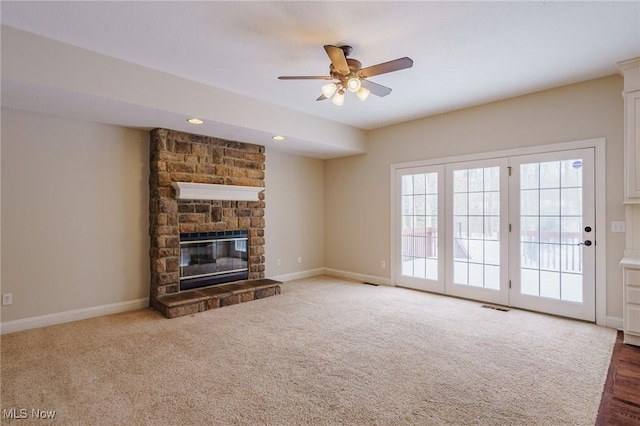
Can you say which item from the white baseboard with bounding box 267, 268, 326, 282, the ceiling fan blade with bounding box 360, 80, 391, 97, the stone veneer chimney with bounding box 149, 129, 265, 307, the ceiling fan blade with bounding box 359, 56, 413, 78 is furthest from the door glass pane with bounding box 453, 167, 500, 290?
the stone veneer chimney with bounding box 149, 129, 265, 307

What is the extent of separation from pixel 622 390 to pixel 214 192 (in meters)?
4.77

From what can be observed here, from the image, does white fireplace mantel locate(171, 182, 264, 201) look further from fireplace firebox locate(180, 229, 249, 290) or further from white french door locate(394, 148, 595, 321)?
white french door locate(394, 148, 595, 321)

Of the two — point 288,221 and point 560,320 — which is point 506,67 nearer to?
point 560,320

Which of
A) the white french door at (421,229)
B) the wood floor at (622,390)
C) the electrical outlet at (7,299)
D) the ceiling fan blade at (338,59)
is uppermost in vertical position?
the ceiling fan blade at (338,59)

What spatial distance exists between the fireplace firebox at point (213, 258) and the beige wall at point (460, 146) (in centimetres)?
207

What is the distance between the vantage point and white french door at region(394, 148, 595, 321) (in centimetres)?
391

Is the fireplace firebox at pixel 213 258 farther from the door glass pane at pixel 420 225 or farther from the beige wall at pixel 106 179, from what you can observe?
the door glass pane at pixel 420 225

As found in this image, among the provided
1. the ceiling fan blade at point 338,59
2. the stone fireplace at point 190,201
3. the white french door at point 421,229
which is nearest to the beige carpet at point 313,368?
the stone fireplace at point 190,201

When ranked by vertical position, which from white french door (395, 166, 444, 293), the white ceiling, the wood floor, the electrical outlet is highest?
the white ceiling

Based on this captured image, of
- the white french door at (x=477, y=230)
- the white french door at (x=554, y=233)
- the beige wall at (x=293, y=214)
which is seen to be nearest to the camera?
the white french door at (x=554, y=233)

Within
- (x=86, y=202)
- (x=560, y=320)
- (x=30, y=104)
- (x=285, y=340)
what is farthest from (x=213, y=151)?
(x=560, y=320)

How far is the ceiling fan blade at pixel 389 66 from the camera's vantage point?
264cm

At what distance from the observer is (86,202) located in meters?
4.06

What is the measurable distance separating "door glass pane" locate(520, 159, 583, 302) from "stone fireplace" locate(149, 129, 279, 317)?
12.5ft
